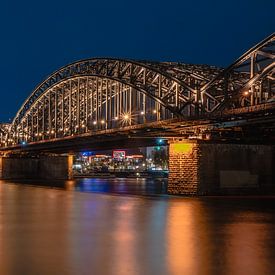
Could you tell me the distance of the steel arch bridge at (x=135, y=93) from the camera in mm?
44312

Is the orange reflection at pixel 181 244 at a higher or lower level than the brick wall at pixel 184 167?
lower

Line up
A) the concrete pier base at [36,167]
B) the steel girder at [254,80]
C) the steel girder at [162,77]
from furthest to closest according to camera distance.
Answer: the concrete pier base at [36,167] → the steel girder at [162,77] → the steel girder at [254,80]

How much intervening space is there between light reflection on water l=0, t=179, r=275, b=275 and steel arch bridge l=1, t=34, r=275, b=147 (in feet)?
51.6

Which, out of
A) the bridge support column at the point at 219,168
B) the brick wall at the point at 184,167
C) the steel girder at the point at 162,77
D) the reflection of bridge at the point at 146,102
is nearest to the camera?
the reflection of bridge at the point at 146,102

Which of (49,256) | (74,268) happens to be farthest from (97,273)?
(49,256)

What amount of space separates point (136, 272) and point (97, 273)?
912 mm

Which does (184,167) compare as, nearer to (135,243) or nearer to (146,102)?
(146,102)

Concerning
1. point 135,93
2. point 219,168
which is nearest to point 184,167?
point 219,168

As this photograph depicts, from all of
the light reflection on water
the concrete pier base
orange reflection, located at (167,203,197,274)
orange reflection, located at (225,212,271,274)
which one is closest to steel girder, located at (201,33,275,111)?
the light reflection on water

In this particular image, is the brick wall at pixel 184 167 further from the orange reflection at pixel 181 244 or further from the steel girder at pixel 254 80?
the orange reflection at pixel 181 244

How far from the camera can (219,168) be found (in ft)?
164

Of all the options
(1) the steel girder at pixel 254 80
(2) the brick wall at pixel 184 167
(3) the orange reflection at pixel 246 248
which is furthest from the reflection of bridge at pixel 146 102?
(3) the orange reflection at pixel 246 248

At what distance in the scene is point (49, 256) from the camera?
16172 millimetres

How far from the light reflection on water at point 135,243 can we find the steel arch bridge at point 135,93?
1573 cm
